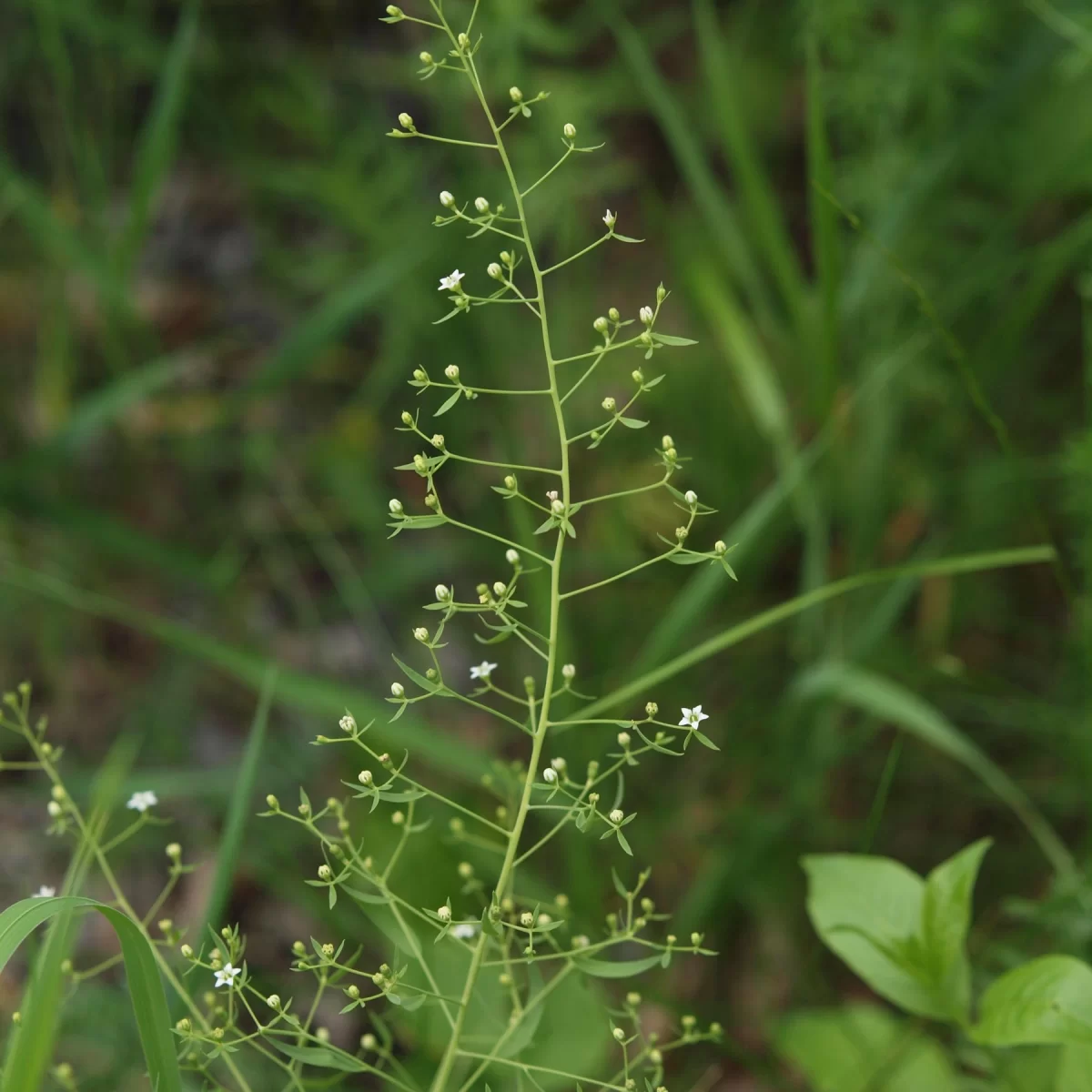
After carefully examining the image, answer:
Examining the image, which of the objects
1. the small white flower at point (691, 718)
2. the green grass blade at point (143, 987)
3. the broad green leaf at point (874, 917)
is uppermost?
the small white flower at point (691, 718)

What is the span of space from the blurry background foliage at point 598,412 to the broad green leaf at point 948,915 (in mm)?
392

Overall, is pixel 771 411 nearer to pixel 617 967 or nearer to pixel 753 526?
pixel 753 526

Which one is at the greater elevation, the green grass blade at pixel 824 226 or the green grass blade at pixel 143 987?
the green grass blade at pixel 824 226

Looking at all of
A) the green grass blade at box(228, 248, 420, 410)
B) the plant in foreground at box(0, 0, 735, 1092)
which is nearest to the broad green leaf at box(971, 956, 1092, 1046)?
the plant in foreground at box(0, 0, 735, 1092)

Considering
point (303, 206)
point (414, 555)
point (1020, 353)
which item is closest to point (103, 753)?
point (414, 555)

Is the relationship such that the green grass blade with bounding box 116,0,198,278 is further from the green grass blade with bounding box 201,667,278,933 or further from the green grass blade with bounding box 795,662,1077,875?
the green grass blade with bounding box 795,662,1077,875

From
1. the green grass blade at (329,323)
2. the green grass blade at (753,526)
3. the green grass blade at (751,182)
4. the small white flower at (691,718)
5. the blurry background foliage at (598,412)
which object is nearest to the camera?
the small white flower at (691,718)

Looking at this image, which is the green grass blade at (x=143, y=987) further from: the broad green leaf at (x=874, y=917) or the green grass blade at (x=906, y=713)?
the green grass blade at (x=906, y=713)

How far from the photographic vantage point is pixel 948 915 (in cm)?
126

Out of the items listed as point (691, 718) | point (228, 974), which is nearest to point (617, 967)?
point (691, 718)

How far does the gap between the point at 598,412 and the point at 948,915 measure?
1572 mm

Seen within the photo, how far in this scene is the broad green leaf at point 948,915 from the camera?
1256 millimetres

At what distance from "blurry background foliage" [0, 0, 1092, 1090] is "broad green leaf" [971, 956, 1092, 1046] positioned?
436 millimetres

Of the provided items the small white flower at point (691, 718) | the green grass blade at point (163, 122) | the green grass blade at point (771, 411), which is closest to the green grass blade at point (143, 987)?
the small white flower at point (691, 718)
